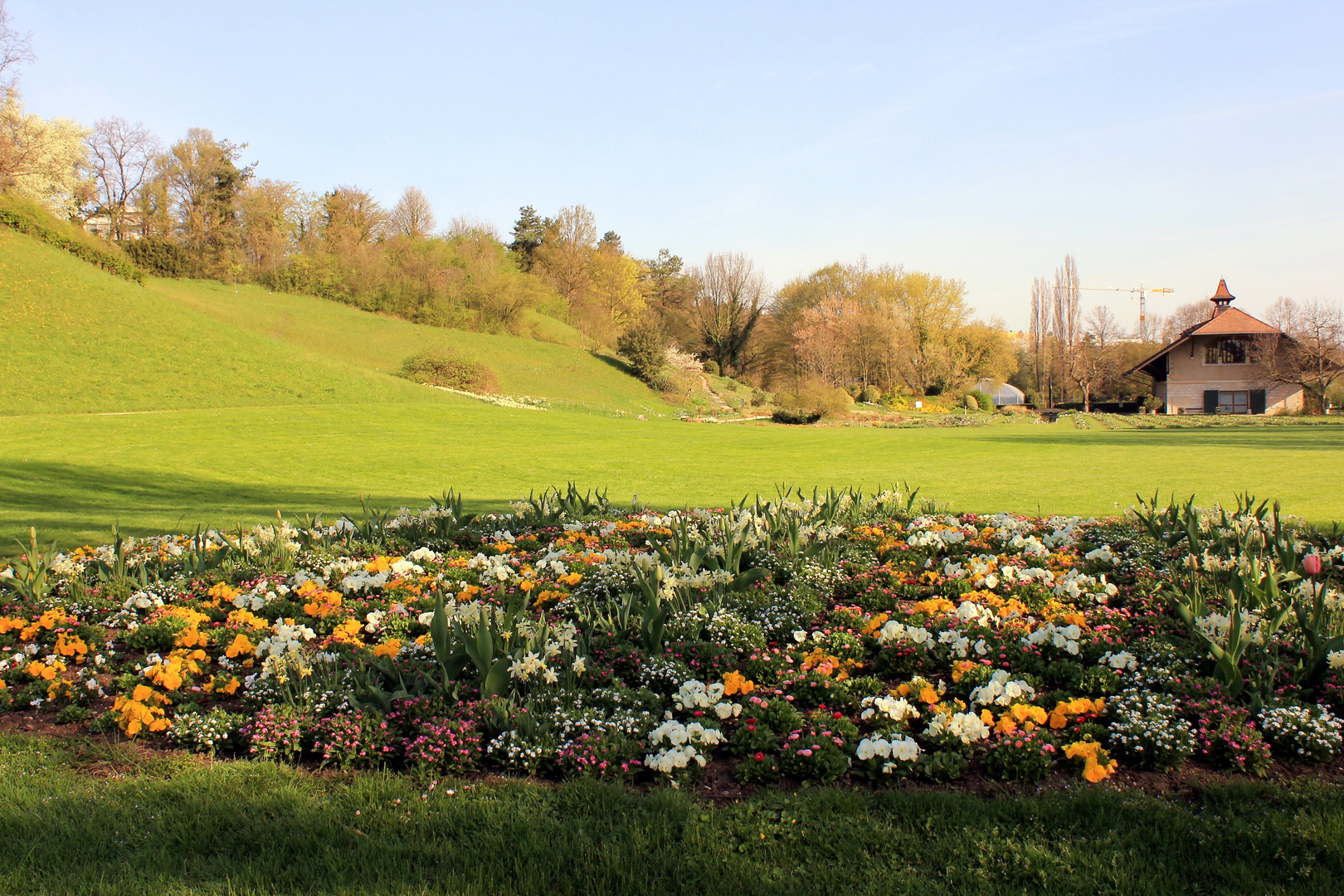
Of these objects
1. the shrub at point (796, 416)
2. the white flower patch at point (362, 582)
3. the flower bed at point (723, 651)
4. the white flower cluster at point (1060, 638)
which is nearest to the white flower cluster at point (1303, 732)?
the flower bed at point (723, 651)

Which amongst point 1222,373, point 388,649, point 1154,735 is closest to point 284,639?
point 388,649

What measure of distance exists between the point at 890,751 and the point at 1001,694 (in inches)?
28.7

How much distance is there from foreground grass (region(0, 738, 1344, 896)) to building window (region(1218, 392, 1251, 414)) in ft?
179

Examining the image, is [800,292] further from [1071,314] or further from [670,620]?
[670,620]

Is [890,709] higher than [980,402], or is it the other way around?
[980,402]

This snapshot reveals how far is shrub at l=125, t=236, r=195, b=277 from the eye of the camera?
44.8 metres

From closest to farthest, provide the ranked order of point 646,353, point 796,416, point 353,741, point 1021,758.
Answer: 1. point 1021,758
2. point 353,741
3. point 796,416
4. point 646,353

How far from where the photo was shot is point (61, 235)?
34.8 meters

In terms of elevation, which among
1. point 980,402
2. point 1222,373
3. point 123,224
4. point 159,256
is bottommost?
point 980,402

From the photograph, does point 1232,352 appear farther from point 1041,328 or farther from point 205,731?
point 205,731

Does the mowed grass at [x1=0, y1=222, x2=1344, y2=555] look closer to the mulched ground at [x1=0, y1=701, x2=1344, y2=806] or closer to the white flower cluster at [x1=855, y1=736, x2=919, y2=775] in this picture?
the mulched ground at [x1=0, y1=701, x2=1344, y2=806]

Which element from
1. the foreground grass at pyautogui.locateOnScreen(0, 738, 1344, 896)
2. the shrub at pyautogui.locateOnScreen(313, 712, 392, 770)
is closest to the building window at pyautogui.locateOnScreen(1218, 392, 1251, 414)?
the foreground grass at pyautogui.locateOnScreen(0, 738, 1344, 896)

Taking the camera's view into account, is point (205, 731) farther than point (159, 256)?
No

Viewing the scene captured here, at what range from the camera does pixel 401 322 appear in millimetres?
47812
